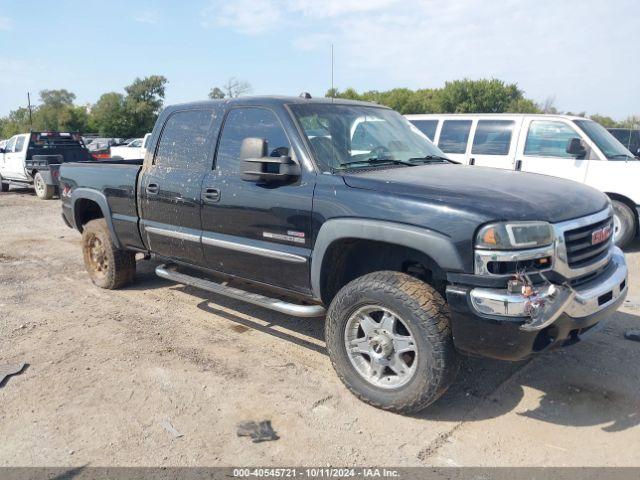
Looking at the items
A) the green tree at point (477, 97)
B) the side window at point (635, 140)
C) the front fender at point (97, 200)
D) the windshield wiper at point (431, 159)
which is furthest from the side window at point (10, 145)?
the green tree at point (477, 97)

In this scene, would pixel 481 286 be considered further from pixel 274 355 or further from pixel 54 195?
pixel 54 195

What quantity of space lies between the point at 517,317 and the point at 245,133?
2.57m

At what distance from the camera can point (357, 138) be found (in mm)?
4195

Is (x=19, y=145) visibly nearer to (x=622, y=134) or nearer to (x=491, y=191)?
(x=622, y=134)

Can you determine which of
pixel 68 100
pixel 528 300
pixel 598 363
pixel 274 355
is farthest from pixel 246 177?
pixel 68 100

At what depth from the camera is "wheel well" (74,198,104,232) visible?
20.4 feet

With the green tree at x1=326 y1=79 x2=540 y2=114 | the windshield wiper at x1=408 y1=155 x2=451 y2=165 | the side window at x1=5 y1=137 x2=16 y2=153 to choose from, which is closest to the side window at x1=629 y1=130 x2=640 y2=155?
the windshield wiper at x1=408 y1=155 x2=451 y2=165

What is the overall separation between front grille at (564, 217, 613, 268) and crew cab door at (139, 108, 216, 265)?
283 cm

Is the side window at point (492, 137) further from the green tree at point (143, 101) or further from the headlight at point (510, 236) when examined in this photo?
the green tree at point (143, 101)

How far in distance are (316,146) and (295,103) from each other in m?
0.49

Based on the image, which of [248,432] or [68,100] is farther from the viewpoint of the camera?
[68,100]

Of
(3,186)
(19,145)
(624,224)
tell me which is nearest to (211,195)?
(624,224)

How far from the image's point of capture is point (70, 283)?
6.42 metres

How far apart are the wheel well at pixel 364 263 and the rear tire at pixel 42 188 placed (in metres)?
12.9
